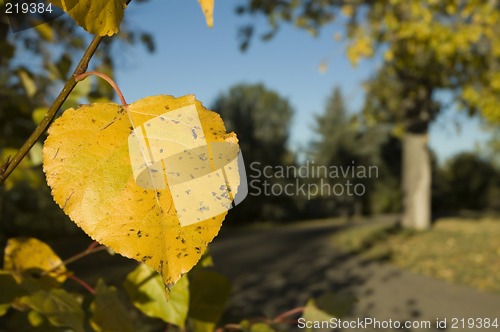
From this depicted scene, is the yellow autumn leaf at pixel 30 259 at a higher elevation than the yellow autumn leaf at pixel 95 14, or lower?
lower

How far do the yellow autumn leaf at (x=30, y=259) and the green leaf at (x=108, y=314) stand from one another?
0.36 feet

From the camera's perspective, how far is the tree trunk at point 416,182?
10.8 metres

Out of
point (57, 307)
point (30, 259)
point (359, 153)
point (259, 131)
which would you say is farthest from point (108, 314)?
point (359, 153)

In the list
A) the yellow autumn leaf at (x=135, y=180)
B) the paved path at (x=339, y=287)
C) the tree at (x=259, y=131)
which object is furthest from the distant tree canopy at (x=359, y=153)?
the yellow autumn leaf at (x=135, y=180)

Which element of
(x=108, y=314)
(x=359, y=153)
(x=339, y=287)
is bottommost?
(x=359, y=153)

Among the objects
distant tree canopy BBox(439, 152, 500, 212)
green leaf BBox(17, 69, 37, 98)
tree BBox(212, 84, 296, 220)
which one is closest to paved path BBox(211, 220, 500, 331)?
green leaf BBox(17, 69, 37, 98)

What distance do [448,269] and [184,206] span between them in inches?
280

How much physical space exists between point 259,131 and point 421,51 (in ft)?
35.2

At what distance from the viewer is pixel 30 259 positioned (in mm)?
656

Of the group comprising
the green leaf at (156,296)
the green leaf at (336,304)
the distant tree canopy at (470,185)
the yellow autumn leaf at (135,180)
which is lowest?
the distant tree canopy at (470,185)

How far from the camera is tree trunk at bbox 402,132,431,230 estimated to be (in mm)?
10828

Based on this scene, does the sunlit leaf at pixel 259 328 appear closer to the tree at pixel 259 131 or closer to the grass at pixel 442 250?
the grass at pixel 442 250

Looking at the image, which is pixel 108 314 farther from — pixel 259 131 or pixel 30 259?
pixel 259 131

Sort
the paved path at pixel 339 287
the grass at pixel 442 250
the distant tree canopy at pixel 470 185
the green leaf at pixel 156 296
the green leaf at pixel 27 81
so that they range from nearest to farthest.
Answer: the green leaf at pixel 156 296 → the green leaf at pixel 27 81 → the paved path at pixel 339 287 → the grass at pixel 442 250 → the distant tree canopy at pixel 470 185
